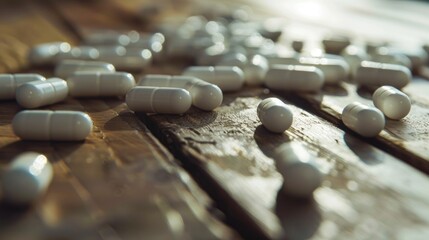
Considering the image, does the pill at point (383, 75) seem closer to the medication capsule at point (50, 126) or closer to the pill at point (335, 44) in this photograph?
the pill at point (335, 44)

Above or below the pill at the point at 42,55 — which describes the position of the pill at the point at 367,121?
above

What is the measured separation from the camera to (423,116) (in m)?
1.55

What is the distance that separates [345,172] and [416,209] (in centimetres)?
19

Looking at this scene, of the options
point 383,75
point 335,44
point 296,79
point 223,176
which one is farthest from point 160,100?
point 335,44

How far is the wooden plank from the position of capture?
34.8 inches

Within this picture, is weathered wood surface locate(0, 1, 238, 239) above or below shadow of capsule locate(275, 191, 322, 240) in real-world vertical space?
below

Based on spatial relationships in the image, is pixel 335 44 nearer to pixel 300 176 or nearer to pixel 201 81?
pixel 201 81

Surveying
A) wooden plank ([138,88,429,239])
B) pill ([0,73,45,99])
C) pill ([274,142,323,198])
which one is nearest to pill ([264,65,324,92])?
wooden plank ([138,88,429,239])

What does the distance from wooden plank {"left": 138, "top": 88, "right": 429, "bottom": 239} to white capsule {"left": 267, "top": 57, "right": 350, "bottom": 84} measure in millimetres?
453

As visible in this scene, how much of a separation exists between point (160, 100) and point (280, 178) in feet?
1.73

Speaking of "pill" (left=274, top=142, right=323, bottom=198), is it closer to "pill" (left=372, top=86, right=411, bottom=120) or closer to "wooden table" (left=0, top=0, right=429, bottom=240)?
"wooden table" (left=0, top=0, right=429, bottom=240)

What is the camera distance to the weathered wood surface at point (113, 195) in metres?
0.85

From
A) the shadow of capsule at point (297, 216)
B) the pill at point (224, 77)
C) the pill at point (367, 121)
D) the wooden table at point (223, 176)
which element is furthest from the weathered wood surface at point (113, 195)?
the pill at point (367, 121)

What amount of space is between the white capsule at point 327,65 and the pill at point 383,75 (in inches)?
3.0
